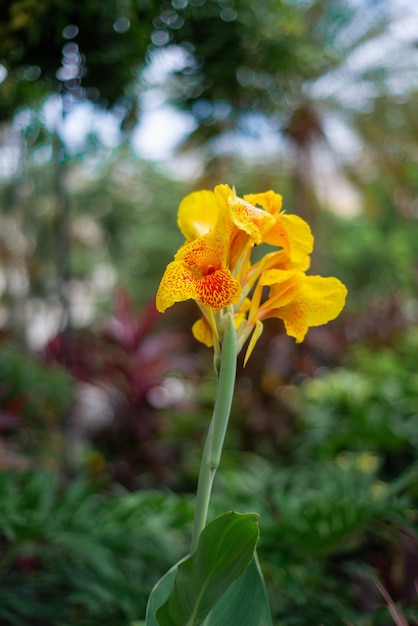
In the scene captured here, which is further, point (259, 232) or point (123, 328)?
point (123, 328)

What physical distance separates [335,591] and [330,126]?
4167mm

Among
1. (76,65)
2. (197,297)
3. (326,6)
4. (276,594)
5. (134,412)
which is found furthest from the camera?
(326,6)

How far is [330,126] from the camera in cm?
507

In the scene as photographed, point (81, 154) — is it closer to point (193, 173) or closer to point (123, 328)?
point (123, 328)

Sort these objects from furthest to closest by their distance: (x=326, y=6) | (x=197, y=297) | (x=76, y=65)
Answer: (x=326, y=6)
(x=76, y=65)
(x=197, y=297)

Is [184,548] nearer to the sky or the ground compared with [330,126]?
nearer to the ground

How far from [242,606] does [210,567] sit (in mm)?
180

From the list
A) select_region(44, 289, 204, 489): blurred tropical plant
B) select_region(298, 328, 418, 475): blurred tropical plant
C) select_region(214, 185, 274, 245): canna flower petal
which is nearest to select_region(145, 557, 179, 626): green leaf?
select_region(214, 185, 274, 245): canna flower petal

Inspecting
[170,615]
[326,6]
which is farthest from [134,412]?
[326,6]

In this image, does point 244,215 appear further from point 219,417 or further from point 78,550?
point 78,550

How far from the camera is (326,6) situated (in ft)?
15.6

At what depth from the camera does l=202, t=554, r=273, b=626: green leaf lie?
90cm

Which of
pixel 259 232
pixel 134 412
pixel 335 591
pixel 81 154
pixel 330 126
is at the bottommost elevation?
pixel 134 412

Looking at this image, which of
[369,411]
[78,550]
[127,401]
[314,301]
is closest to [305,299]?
[314,301]
